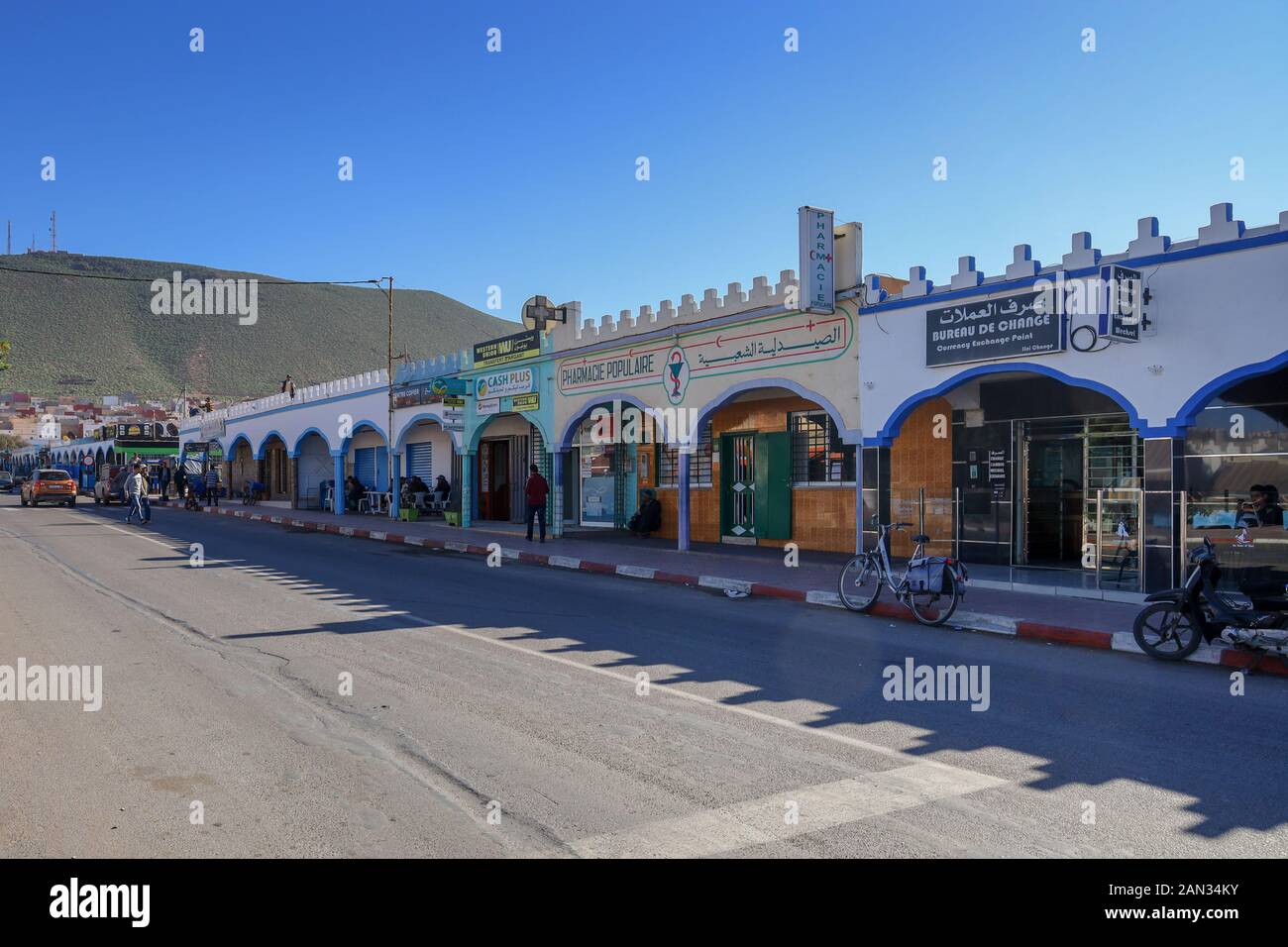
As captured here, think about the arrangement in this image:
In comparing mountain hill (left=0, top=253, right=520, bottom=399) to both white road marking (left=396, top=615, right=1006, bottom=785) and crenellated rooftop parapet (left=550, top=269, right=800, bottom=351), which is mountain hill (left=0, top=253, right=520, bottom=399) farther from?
white road marking (left=396, top=615, right=1006, bottom=785)

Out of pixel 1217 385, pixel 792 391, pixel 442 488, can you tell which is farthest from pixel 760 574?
pixel 442 488

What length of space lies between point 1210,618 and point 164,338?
127m

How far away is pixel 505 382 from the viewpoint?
24.9 metres

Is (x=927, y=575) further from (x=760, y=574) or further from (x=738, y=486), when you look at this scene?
(x=738, y=486)

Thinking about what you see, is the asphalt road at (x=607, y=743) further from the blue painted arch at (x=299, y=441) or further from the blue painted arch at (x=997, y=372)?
the blue painted arch at (x=299, y=441)

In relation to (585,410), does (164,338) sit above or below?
above

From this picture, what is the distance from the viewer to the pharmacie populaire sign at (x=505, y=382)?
23891 millimetres

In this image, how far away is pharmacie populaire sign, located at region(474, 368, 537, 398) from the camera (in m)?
23.9

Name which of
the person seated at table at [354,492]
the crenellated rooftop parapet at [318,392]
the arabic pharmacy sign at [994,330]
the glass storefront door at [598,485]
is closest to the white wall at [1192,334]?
the arabic pharmacy sign at [994,330]

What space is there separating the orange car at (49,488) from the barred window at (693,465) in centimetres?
3145

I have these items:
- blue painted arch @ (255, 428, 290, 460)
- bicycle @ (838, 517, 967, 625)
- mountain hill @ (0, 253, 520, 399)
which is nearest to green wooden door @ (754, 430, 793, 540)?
bicycle @ (838, 517, 967, 625)

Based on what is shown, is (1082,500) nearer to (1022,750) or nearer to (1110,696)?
(1110,696)

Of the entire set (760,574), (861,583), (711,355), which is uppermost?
(711,355)
